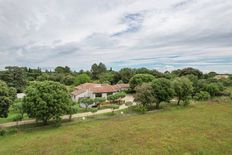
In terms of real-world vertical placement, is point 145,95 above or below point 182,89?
below

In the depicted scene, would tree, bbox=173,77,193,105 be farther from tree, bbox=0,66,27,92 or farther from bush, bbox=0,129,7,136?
tree, bbox=0,66,27,92

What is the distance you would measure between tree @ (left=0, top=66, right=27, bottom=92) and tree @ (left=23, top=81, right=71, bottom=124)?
106ft

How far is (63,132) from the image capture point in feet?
76.5

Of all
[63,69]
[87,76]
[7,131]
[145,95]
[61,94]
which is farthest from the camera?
[63,69]

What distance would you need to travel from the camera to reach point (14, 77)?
180 ft

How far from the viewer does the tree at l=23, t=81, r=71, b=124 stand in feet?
79.0

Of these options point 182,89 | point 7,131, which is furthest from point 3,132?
point 182,89

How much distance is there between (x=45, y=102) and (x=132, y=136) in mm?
10863

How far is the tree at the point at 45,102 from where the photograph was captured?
2409cm

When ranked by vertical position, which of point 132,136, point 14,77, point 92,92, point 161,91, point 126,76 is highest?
point 14,77

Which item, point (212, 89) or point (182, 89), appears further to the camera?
point (212, 89)

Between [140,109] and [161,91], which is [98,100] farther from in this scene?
[161,91]

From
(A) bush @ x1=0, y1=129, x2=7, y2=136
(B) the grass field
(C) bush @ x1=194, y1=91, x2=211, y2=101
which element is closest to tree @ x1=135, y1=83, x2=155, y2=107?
(B) the grass field

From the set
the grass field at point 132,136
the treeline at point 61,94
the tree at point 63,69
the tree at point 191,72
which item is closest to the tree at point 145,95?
the treeline at point 61,94
